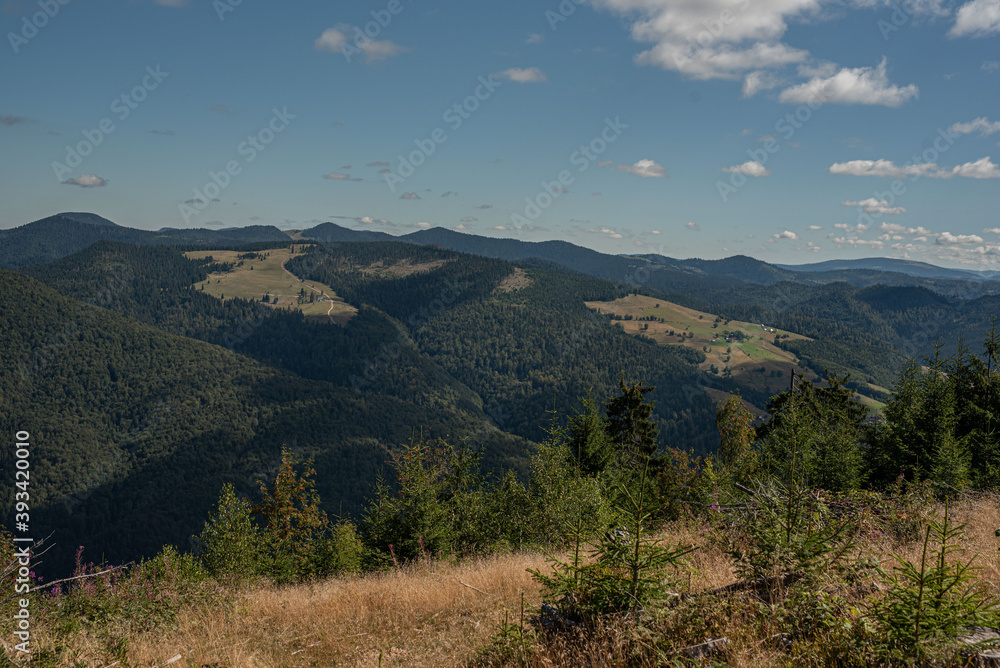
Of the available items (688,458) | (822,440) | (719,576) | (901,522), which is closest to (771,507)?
(719,576)

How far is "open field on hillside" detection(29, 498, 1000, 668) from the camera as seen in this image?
16.5 ft

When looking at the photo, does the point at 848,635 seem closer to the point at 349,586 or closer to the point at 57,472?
the point at 349,586

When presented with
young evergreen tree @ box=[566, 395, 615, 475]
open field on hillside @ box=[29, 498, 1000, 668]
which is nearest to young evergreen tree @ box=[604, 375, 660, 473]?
young evergreen tree @ box=[566, 395, 615, 475]

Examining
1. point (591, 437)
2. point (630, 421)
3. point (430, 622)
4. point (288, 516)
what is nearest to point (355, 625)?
point (430, 622)

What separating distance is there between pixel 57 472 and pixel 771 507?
Result: 257176mm

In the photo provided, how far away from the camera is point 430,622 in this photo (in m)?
7.61

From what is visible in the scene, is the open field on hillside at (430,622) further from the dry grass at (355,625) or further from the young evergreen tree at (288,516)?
the young evergreen tree at (288,516)

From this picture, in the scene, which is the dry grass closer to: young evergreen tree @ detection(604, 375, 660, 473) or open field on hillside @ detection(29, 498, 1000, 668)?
open field on hillside @ detection(29, 498, 1000, 668)

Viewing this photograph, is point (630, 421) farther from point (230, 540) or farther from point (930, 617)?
point (930, 617)

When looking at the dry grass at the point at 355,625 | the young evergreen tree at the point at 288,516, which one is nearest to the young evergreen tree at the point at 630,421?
the young evergreen tree at the point at 288,516

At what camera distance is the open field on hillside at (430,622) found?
502 centimetres

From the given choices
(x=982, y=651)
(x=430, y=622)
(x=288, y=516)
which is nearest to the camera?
(x=982, y=651)

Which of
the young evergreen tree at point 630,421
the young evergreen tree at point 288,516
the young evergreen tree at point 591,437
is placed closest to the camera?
the young evergreen tree at point 288,516

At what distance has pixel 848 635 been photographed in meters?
4.49
